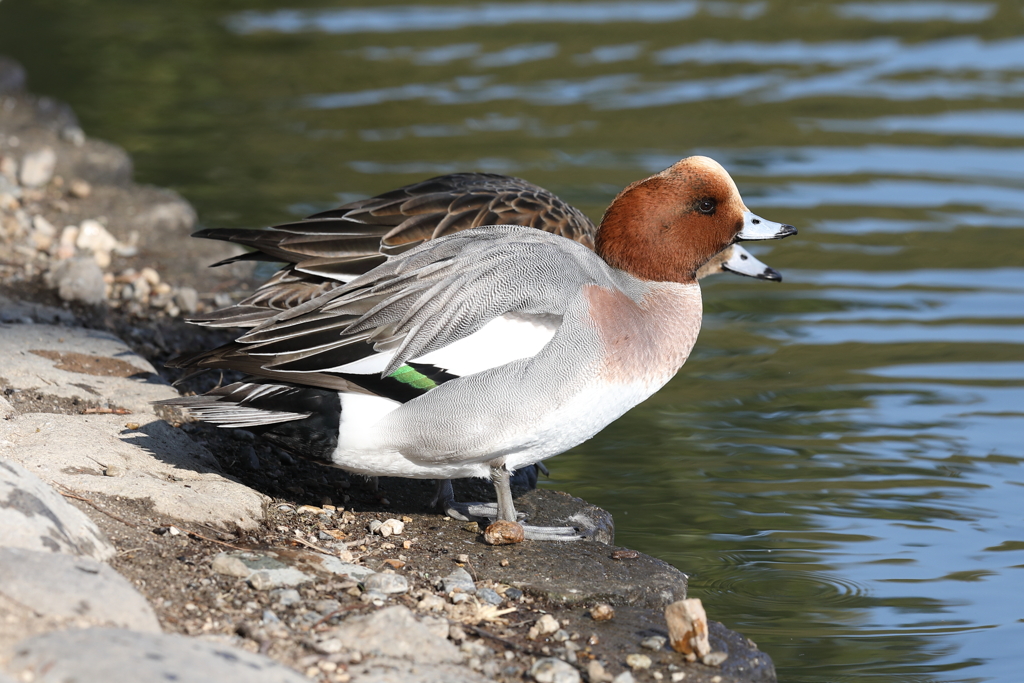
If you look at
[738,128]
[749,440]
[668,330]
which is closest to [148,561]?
[668,330]

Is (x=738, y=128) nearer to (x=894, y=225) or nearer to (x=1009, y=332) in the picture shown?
(x=894, y=225)

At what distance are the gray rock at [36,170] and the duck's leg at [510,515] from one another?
14.0 ft

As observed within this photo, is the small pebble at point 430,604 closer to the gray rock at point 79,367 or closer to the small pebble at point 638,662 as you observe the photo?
the small pebble at point 638,662

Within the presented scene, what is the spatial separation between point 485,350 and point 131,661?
1447 millimetres

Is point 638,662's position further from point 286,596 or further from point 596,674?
point 286,596

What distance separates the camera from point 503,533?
11.8 ft

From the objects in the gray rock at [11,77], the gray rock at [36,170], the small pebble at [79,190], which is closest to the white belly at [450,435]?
the small pebble at [79,190]

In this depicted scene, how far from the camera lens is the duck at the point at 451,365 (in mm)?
3443

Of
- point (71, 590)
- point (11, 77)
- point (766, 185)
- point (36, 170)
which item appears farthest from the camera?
point (11, 77)

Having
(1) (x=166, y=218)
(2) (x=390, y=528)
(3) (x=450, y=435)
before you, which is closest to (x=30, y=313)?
(1) (x=166, y=218)

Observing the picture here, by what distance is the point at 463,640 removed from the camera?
9.70ft

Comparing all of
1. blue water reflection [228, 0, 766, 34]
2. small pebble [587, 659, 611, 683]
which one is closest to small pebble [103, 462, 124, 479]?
small pebble [587, 659, 611, 683]

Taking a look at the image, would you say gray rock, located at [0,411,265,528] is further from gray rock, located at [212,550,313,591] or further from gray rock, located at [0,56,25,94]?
gray rock, located at [0,56,25,94]

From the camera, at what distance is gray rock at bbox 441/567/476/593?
3.26 meters
